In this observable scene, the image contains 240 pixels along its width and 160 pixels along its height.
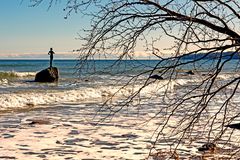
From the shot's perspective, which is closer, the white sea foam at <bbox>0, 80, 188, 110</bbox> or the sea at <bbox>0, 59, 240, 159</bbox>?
the sea at <bbox>0, 59, 240, 159</bbox>

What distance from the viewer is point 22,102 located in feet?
60.8

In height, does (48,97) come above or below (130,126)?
below

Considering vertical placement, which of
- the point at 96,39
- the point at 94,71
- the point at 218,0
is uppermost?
the point at 218,0

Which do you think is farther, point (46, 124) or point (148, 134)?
point (46, 124)

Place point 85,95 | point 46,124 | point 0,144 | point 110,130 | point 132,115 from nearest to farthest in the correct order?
point 0,144, point 110,130, point 46,124, point 132,115, point 85,95

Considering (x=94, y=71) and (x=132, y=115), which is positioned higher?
(x=94, y=71)

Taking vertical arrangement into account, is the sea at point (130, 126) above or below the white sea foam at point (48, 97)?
above

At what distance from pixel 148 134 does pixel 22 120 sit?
14.4 feet

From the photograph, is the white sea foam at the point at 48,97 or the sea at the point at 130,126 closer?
the sea at the point at 130,126

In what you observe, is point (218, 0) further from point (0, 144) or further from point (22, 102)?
point (22, 102)

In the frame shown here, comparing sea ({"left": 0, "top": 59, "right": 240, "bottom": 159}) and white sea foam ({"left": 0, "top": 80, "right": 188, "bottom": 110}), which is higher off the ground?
sea ({"left": 0, "top": 59, "right": 240, "bottom": 159})

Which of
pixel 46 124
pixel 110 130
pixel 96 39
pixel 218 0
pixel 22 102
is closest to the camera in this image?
pixel 218 0

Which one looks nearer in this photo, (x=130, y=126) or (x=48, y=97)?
(x=130, y=126)

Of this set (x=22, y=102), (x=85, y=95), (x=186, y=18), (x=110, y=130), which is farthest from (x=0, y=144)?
(x=85, y=95)
